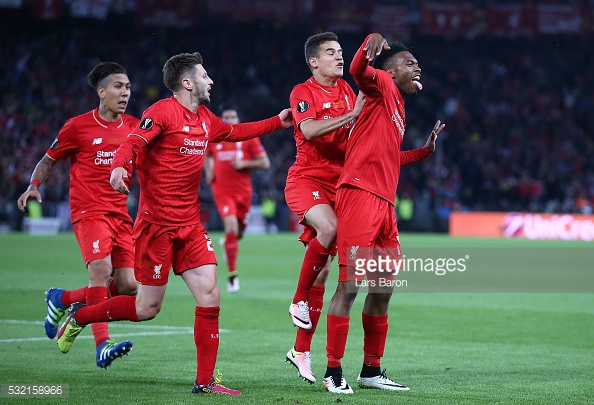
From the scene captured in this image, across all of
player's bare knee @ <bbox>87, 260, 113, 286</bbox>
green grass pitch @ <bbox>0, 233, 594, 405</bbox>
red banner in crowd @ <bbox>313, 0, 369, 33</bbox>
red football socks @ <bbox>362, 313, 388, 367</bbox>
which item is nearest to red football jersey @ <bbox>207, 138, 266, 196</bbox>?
green grass pitch @ <bbox>0, 233, 594, 405</bbox>

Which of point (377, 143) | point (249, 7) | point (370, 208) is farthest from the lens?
point (249, 7)

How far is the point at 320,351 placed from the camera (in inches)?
336

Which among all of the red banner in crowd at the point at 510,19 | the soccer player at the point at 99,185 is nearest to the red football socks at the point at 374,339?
the soccer player at the point at 99,185

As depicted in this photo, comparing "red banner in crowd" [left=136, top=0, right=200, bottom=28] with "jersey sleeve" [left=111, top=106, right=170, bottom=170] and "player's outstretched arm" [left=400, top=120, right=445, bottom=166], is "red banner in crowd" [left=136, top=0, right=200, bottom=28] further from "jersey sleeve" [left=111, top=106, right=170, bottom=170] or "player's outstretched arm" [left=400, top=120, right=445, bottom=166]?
"jersey sleeve" [left=111, top=106, right=170, bottom=170]

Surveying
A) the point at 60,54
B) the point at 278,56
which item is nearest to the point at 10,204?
the point at 60,54

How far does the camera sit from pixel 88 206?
25.9 ft

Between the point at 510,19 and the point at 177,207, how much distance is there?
35.6m

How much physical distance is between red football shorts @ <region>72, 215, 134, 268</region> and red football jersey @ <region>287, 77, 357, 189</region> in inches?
66.7

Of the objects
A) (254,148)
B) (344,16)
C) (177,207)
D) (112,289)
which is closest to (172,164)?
(177,207)

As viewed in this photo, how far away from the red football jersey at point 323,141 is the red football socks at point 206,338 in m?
1.40

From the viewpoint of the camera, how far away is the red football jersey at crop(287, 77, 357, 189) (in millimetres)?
7043

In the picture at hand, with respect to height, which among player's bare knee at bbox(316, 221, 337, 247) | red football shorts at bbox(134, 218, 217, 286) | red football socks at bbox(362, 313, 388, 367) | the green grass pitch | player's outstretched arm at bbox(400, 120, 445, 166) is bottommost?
the green grass pitch

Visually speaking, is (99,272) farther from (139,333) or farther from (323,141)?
(323,141)

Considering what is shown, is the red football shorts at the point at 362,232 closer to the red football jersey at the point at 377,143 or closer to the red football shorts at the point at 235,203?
the red football jersey at the point at 377,143
